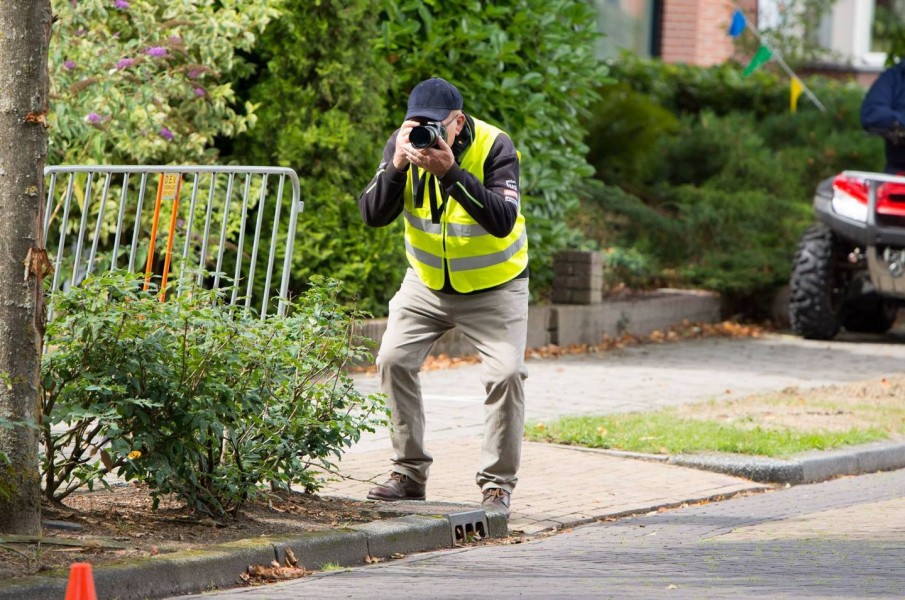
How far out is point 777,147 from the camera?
1859cm

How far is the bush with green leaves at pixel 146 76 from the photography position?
1060 cm

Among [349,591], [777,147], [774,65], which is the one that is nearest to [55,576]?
[349,591]

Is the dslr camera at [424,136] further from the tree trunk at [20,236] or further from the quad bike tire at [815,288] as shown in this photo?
the quad bike tire at [815,288]

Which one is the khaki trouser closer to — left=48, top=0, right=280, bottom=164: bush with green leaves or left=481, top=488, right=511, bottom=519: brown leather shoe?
left=481, top=488, right=511, bottom=519: brown leather shoe

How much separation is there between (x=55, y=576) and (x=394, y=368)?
2.16 metres

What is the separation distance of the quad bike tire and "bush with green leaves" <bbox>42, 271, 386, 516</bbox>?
8.16m

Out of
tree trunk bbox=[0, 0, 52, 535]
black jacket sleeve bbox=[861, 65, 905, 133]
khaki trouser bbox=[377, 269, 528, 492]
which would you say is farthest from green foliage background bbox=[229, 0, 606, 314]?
tree trunk bbox=[0, 0, 52, 535]

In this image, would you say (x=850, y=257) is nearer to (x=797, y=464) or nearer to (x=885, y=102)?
(x=885, y=102)

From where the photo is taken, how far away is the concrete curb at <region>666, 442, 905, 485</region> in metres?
8.42

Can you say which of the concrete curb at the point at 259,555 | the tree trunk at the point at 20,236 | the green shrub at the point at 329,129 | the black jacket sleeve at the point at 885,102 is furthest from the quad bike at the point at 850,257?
the tree trunk at the point at 20,236

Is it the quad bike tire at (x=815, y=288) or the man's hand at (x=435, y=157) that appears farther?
the quad bike tire at (x=815, y=288)

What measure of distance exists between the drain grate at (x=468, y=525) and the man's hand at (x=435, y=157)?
1.39 meters

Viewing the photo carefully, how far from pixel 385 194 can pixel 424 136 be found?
38 centimetres

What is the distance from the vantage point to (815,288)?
13891 millimetres
